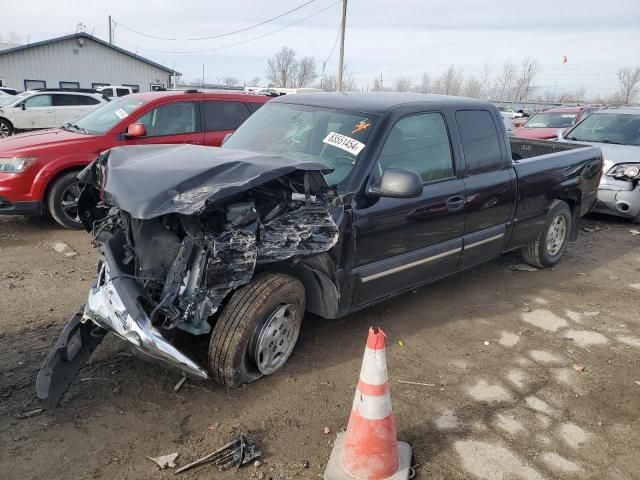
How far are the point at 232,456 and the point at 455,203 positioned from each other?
261cm

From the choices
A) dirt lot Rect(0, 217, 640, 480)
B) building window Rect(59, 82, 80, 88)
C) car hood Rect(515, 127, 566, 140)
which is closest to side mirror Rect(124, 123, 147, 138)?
dirt lot Rect(0, 217, 640, 480)

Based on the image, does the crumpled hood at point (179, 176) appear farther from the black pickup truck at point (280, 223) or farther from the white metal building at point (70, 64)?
the white metal building at point (70, 64)

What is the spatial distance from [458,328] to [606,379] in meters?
1.13

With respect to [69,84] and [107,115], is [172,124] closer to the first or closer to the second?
[107,115]

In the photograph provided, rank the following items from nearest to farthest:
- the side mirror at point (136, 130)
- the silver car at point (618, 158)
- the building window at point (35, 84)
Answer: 1. the side mirror at point (136, 130)
2. the silver car at point (618, 158)
3. the building window at point (35, 84)

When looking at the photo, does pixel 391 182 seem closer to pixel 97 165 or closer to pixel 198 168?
pixel 198 168

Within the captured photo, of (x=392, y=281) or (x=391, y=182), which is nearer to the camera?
(x=391, y=182)

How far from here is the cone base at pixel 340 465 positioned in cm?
251

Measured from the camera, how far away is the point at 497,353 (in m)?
3.93

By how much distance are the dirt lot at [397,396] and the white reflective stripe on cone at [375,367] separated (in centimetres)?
55

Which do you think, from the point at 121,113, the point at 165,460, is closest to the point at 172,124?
the point at 121,113

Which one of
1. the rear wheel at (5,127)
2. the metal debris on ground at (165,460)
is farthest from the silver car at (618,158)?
the rear wheel at (5,127)

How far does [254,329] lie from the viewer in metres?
3.09

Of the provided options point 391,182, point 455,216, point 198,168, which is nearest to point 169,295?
point 198,168
